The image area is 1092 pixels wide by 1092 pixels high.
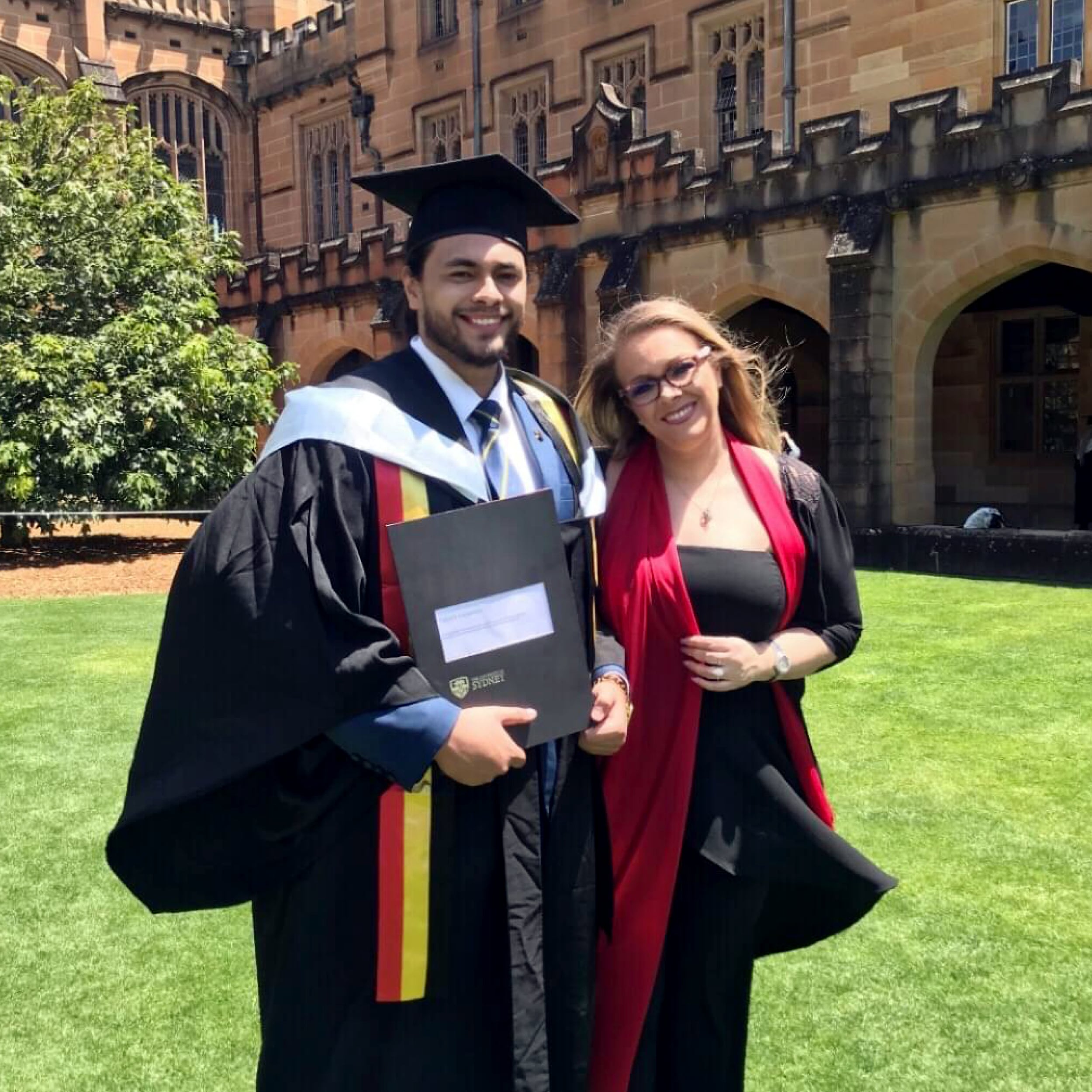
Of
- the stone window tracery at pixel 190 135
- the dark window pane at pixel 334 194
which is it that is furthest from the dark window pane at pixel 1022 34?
the stone window tracery at pixel 190 135

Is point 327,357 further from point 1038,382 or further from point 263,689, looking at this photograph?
point 263,689

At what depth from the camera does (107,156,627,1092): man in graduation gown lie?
1.95 metres

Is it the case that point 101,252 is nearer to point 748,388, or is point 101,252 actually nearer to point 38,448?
point 38,448

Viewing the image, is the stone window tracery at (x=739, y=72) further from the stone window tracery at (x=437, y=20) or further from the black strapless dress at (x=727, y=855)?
the black strapless dress at (x=727, y=855)

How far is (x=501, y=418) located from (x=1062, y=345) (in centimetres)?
1660

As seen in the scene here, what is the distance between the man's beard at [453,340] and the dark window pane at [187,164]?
2961 centimetres

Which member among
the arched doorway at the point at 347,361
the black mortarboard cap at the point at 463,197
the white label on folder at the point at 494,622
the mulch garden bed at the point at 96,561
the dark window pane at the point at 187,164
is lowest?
the mulch garden bed at the point at 96,561

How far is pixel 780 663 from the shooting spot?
2408mm

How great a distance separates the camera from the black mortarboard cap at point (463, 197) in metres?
2.22

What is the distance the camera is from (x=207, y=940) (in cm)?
379

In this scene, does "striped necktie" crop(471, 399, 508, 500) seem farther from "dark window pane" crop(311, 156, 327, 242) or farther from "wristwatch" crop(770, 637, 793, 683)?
"dark window pane" crop(311, 156, 327, 242)

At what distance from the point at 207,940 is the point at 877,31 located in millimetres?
16661

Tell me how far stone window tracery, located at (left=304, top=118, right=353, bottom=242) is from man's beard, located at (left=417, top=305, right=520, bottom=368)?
26.4 m

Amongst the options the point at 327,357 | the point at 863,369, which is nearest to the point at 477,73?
the point at 327,357
